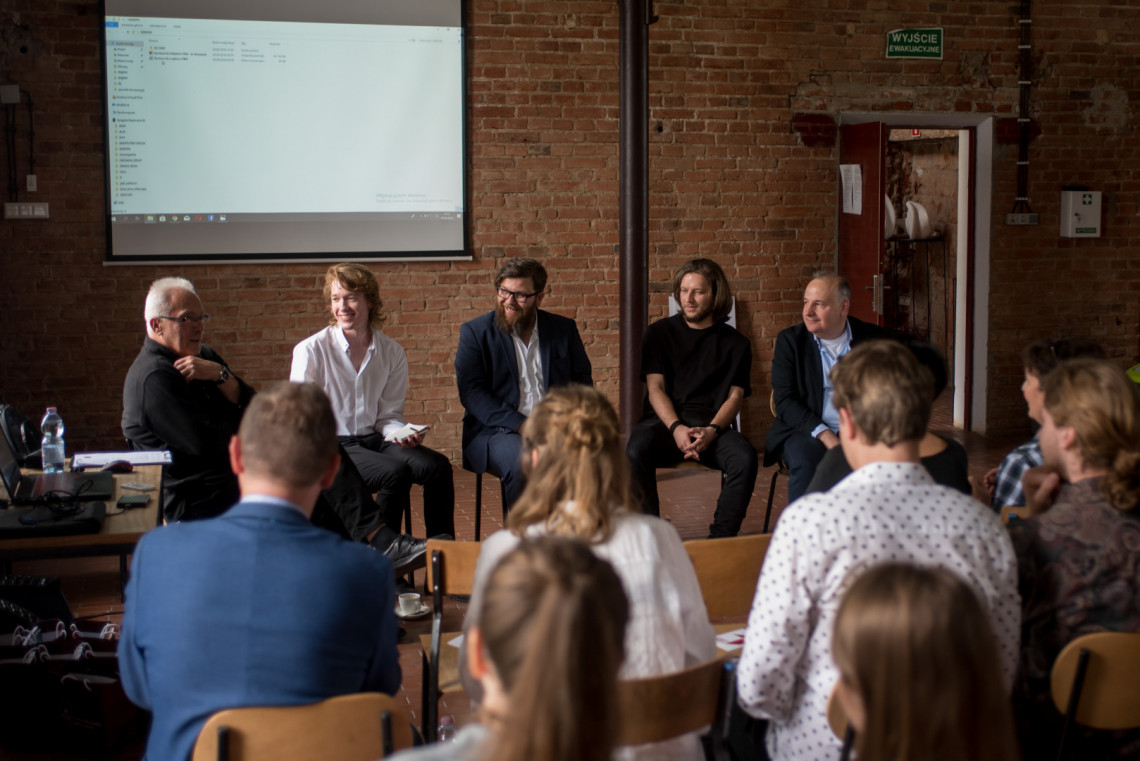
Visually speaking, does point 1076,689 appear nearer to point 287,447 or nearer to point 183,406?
point 287,447

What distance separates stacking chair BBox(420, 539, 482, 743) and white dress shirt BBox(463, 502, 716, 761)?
0.37m

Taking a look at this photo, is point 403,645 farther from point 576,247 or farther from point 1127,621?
point 576,247

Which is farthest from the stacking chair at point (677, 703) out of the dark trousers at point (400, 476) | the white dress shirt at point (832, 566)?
the dark trousers at point (400, 476)

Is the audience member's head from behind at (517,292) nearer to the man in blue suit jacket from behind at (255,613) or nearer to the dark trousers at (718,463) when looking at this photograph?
the dark trousers at (718,463)

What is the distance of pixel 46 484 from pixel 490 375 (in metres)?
1.94

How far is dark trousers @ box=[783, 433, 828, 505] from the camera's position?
14.3 ft

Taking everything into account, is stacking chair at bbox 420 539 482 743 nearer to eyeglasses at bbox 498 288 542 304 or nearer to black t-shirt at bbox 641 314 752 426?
eyeglasses at bbox 498 288 542 304

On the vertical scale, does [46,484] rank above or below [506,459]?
above

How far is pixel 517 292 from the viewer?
14.8 ft

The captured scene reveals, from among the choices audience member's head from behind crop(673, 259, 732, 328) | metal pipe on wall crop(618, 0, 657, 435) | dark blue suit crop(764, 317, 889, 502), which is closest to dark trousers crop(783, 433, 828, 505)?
dark blue suit crop(764, 317, 889, 502)

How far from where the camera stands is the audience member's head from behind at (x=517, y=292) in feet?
14.8

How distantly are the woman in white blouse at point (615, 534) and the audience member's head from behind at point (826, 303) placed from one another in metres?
2.57

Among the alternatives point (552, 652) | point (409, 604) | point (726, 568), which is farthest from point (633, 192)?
point (552, 652)

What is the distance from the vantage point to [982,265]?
757cm
